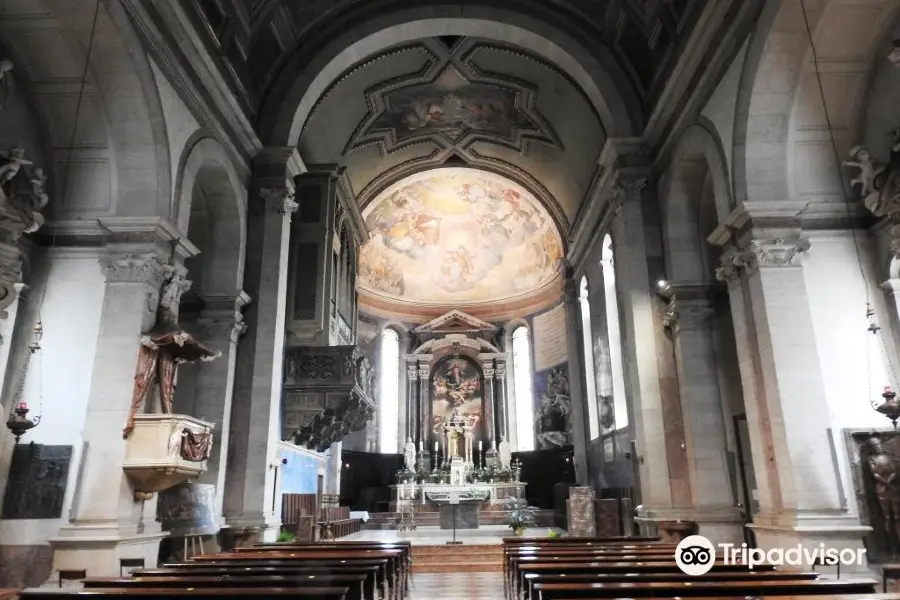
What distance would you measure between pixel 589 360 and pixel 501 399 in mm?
8081

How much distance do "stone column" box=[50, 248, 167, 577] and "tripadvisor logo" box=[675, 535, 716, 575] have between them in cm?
601

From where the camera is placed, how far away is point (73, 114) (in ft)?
28.0

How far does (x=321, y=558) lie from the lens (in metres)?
6.22

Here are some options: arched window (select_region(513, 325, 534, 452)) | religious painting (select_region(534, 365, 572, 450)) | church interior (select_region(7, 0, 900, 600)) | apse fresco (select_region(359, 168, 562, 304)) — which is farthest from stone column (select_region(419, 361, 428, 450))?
church interior (select_region(7, 0, 900, 600))

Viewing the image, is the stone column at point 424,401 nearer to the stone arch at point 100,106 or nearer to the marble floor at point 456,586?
the marble floor at point 456,586

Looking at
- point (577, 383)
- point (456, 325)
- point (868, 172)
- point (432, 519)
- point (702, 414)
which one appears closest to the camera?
point (868, 172)

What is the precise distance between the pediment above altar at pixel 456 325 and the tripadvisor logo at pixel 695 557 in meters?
18.5

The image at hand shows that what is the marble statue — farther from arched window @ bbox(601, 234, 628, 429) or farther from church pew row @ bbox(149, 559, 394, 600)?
church pew row @ bbox(149, 559, 394, 600)

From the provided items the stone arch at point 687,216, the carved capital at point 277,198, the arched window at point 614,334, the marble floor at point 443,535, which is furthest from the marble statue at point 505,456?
the carved capital at point 277,198

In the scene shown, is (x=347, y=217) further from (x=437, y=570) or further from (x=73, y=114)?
(x=437, y=570)

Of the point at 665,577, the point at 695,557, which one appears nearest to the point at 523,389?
the point at 695,557

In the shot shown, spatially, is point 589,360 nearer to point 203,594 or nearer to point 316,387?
point 316,387

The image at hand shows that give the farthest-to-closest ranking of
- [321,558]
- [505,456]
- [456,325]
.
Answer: [456,325] → [505,456] → [321,558]

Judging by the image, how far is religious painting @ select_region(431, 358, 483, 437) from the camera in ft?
78.8
